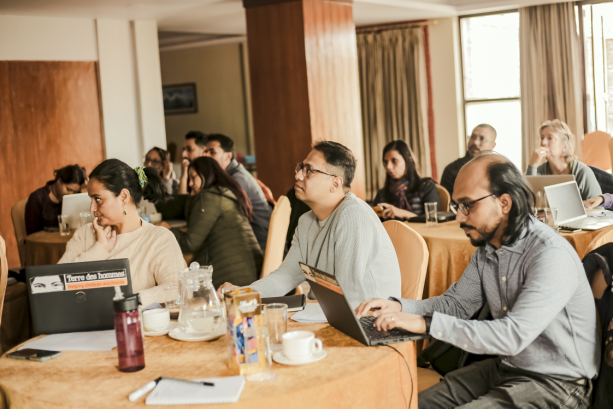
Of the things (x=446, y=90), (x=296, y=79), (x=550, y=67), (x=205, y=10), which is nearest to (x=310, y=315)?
(x=296, y=79)

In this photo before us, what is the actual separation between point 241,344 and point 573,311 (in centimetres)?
96

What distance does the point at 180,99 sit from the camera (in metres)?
Result: 11.0

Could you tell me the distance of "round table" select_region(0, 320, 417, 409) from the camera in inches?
54.2

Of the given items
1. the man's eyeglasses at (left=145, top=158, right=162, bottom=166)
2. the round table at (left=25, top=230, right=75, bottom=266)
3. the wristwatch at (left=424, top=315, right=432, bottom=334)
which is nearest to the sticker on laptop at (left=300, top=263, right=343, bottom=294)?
the wristwatch at (left=424, top=315, right=432, bottom=334)

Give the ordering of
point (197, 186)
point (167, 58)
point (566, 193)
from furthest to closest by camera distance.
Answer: point (167, 58) → point (197, 186) → point (566, 193)

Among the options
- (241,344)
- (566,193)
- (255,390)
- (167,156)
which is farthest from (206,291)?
(167,156)

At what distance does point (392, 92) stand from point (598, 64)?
274cm

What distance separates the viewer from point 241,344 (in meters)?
1.46

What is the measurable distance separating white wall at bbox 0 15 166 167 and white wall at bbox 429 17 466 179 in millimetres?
3907

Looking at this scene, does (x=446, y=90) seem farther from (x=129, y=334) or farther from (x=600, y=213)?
(x=129, y=334)

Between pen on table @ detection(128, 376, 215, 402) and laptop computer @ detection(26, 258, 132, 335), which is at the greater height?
laptop computer @ detection(26, 258, 132, 335)

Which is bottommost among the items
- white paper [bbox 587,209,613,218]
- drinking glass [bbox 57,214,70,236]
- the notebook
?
the notebook

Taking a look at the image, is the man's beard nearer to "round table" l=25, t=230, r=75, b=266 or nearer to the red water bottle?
the red water bottle

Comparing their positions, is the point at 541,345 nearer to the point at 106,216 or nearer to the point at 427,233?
the point at 106,216
